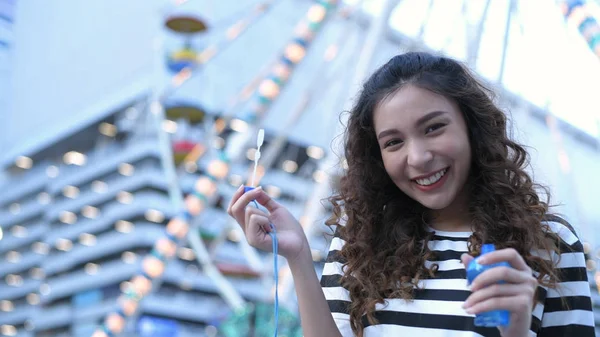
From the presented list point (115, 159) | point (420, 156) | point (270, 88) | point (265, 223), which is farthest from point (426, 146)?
point (115, 159)

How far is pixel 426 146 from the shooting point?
57.4 inches

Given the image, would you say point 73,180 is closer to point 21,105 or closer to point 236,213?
point 21,105

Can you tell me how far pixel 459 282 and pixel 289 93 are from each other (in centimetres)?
3804

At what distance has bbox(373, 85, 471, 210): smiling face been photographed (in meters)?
1.46

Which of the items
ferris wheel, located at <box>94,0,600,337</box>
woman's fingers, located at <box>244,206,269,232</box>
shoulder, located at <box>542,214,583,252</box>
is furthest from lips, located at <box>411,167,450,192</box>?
ferris wheel, located at <box>94,0,600,337</box>

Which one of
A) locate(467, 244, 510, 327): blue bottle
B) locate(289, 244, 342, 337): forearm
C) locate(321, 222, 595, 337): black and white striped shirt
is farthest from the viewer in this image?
locate(289, 244, 342, 337): forearm

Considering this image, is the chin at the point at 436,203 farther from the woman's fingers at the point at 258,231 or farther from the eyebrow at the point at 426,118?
the woman's fingers at the point at 258,231

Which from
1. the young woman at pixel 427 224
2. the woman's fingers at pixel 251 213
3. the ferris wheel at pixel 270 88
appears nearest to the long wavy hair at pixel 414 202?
the young woman at pixel 427 224

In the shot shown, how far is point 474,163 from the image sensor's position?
1.58 metres

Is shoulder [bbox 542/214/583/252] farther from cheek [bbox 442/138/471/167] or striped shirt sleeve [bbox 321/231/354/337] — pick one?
striped shirt sleeve [bbox 321/231/354/337]

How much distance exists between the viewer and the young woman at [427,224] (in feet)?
4.68

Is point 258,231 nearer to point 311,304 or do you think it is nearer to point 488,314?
point 311,304

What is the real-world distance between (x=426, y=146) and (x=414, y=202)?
239 mm

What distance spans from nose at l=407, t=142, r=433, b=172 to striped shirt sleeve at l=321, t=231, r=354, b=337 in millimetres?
296
